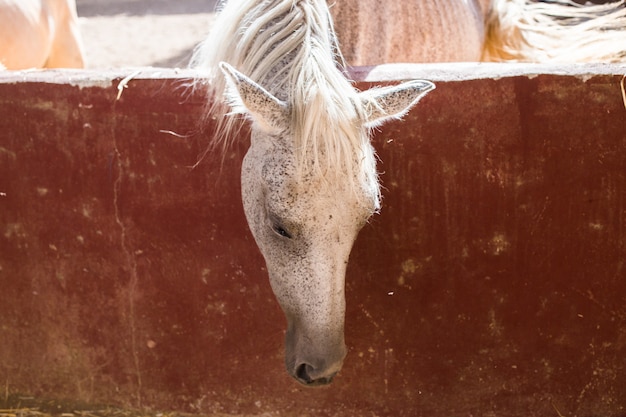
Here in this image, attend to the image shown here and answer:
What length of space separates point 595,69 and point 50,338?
2.01 metres

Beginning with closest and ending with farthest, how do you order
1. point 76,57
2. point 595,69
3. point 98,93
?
point 595,69 < point 98,93 < point 76,57

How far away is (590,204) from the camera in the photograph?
2279 millimetres

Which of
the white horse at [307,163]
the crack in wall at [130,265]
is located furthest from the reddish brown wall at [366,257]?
the white horse at [307,163]

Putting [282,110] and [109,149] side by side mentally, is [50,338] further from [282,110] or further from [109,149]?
[282,110]

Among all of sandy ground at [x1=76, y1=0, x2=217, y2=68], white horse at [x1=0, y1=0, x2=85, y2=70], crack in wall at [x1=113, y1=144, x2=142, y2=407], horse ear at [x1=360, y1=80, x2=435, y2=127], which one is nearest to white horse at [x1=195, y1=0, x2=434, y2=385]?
horse ear at [x1=360, y1=80, x2=435, y2=127]

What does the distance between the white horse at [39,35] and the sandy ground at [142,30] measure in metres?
2.36

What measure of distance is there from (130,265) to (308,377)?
900 mm

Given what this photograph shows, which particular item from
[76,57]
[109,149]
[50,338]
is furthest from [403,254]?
[76,57]

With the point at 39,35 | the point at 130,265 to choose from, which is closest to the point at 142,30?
the point at 39,35

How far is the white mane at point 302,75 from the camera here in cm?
170

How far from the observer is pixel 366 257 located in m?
2.37

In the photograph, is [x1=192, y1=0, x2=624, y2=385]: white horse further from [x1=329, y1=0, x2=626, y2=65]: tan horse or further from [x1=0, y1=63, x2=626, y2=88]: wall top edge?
[x1=329, y1=0, x2=626, y2=65]: tan horse

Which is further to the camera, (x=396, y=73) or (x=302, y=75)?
(x=396, y=73)

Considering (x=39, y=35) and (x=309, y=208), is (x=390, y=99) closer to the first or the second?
(x=309, y=208)
